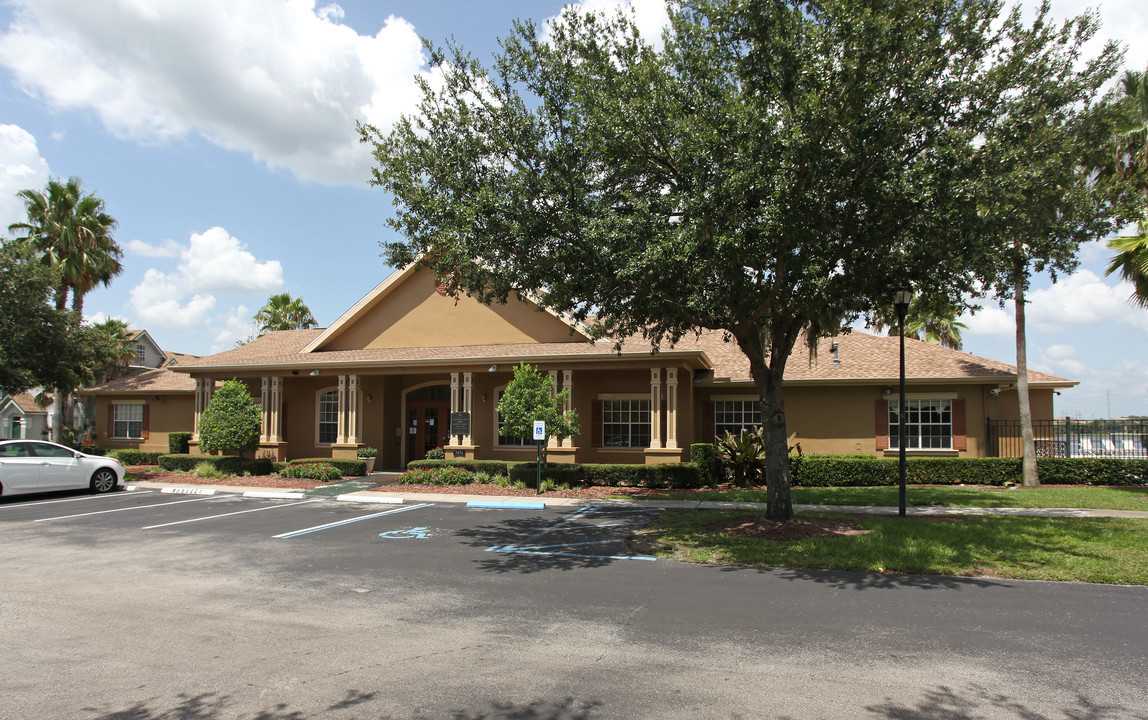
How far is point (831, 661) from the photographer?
5.72m

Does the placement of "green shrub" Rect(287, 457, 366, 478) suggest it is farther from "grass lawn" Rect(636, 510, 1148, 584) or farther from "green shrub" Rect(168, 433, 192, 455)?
"grass lawn" Rect(636, 510, 1148, 584)

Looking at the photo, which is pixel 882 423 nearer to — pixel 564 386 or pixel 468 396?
pixel 564 386

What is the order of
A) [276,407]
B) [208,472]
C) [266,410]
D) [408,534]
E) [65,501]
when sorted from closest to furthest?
[408,534]
[65,501]
[208,472]
[276,407]
[266,410]

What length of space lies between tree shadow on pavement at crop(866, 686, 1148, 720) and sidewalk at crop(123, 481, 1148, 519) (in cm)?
937

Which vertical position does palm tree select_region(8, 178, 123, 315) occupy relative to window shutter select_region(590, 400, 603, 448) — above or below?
above

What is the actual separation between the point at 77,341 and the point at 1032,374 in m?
30.6

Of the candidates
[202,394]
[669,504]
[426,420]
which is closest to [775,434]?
[669,504]

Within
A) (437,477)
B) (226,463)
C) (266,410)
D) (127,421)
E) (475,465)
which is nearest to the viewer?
(437,477)

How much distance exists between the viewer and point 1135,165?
16.4 meters

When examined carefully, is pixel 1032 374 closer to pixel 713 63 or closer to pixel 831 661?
pixel 713 63

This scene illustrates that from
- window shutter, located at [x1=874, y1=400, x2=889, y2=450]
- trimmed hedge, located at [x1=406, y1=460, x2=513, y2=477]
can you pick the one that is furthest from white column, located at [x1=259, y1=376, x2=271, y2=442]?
window shutter, located at [x1=874, y1=400, x2=889, y2=450]

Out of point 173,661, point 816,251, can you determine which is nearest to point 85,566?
point 173,661

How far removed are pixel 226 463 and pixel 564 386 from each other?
11.1 meters

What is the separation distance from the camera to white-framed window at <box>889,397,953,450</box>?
20.7 m
